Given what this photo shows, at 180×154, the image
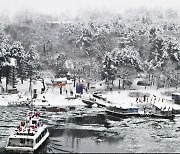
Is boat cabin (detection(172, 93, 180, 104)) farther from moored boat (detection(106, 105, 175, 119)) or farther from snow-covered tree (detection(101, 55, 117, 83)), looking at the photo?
snow-covered tree (detection(101, 55, 117, 83))

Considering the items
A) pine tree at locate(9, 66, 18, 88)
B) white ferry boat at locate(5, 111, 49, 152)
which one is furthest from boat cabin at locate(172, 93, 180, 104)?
white ferry boat at locate(5, 111, 49, 152)

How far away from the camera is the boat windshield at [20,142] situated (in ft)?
161

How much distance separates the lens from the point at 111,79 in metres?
100

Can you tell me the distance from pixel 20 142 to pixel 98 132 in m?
13.0

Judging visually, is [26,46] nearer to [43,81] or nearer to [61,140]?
[43,81]

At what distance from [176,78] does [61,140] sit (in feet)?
168

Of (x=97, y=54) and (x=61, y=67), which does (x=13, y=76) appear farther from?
(x=97, y=54)

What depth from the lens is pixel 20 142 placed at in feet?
162

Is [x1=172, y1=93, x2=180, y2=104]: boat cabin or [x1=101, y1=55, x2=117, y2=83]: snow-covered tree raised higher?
[x1=101, y1=55, x2=117, y2=83]: snow-covered tree

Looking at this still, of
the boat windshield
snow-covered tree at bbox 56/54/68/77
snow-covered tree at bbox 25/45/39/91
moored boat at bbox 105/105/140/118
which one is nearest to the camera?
the boat windshield

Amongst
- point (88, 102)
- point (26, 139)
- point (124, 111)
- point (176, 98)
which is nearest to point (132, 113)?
point (124, 111)

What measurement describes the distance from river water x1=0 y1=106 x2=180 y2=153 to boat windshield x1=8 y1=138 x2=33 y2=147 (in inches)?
53.6

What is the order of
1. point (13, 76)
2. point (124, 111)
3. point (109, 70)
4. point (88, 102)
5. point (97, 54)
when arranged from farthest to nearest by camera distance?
point (97, 54) → point (109, 70) → point (13, 76) → point (88, 102) → point (124, 111)

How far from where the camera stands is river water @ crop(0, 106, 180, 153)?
167ft
